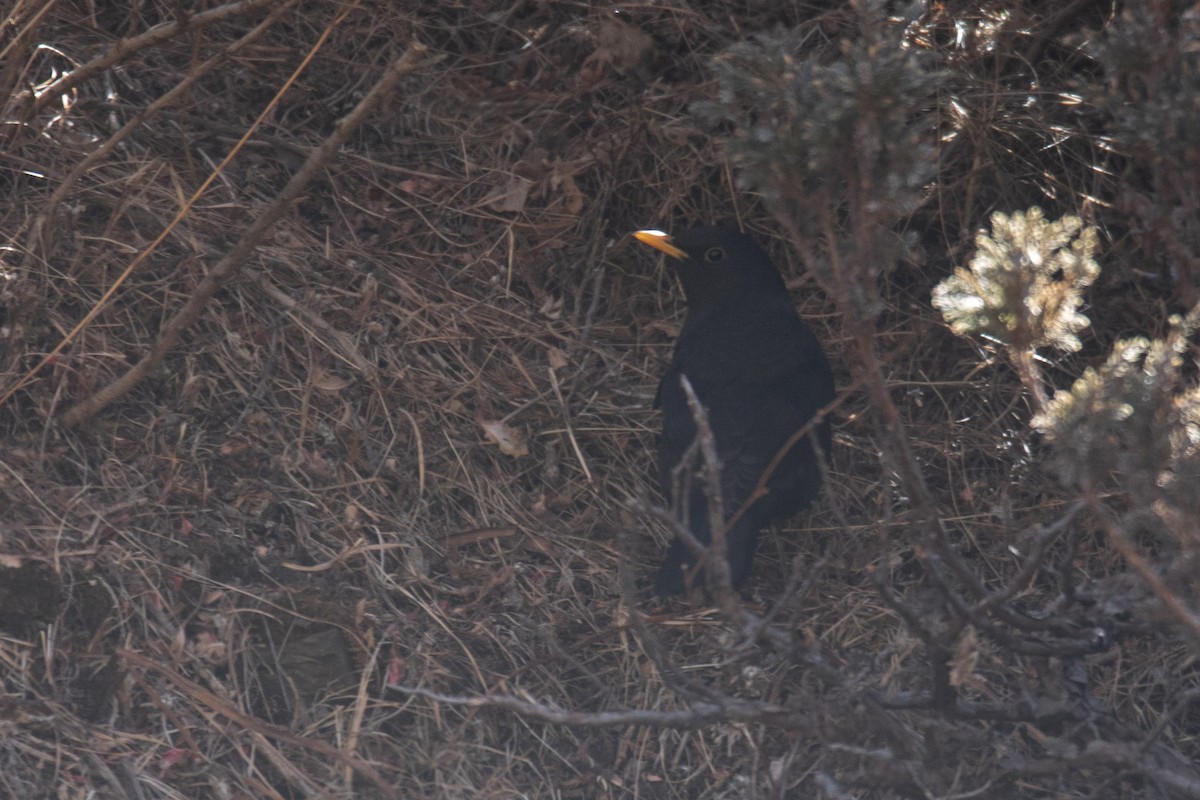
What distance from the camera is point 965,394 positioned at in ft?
13.2

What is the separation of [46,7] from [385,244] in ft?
4.44

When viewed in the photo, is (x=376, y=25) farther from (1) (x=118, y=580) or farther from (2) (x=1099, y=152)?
(2) (x=1099, y=152)

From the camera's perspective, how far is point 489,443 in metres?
3.90

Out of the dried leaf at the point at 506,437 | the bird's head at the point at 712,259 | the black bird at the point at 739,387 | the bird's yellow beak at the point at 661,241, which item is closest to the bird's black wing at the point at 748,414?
the black bird at the point at 739,387

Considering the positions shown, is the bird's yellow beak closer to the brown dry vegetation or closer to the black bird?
the black bird

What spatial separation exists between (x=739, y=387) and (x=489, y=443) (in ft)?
2.62

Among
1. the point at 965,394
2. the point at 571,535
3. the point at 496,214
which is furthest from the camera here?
the point at 496,214

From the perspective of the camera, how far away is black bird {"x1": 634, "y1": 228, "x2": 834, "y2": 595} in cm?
368

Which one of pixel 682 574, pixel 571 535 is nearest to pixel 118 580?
pixel 571 535

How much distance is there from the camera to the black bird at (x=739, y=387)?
368 centimetres

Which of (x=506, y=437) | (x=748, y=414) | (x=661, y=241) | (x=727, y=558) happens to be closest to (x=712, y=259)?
(x=661, y=241)

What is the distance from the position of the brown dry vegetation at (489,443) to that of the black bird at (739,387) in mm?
185

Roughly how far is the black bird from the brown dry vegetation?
185 mm

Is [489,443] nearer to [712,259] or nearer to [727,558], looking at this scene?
[727,558]
